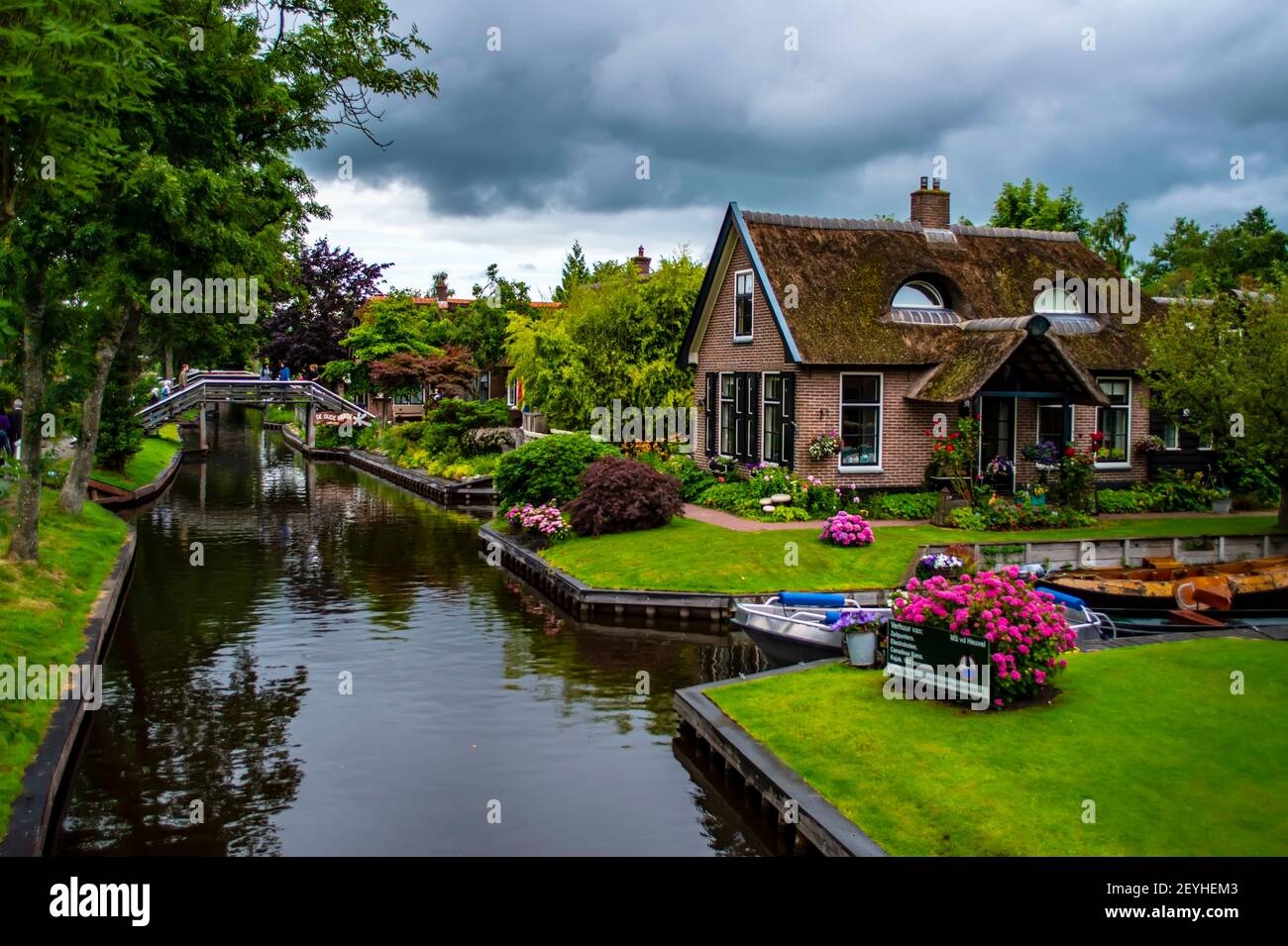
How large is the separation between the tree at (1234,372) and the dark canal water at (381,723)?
12488 mm

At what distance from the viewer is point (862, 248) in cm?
3191

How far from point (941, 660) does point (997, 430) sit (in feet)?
59.9

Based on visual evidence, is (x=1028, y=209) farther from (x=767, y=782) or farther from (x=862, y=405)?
(x=767, y=782)

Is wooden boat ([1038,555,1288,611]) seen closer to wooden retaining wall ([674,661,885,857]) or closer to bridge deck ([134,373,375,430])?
wooden retaining wall ([674,661,885,857])

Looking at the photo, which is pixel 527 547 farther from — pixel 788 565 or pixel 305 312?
pixel 305 312

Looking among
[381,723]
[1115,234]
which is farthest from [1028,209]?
[381,723]

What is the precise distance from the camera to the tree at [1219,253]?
71.7 meters

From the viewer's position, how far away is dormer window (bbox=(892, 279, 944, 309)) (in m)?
31.6

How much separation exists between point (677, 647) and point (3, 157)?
13214 millimetres

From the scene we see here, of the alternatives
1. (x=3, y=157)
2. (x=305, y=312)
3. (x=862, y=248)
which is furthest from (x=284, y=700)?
(x=305, y=312)

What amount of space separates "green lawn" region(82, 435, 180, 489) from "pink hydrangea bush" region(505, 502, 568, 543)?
1810 centimetres

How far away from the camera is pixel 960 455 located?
94.4 feet

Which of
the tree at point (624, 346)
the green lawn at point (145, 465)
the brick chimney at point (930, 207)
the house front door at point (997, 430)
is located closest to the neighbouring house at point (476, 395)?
the green lawn at point (145, 465)

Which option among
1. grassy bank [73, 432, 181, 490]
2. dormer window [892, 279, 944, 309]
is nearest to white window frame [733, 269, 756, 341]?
dormer window [892, 279, 944, 309]
